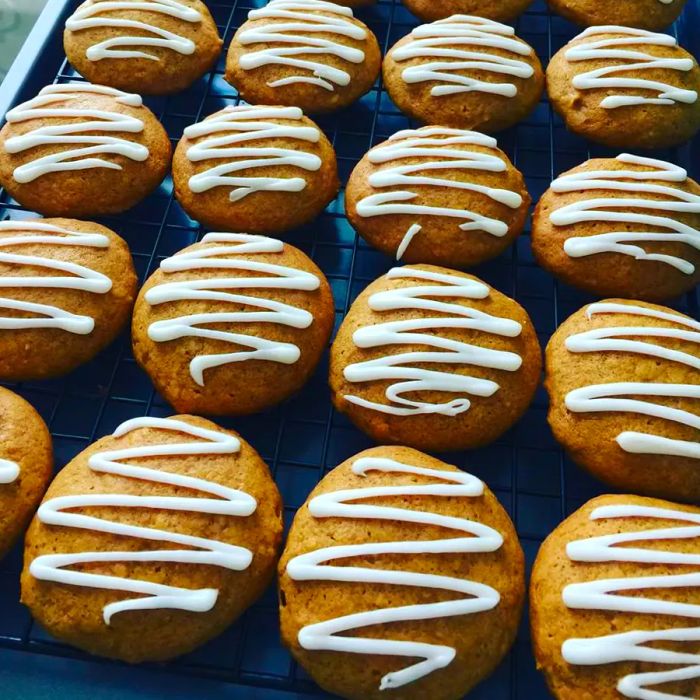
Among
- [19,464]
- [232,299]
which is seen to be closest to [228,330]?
[232,299]

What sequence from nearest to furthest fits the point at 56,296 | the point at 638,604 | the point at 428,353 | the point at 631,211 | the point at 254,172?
the point at 638,604
the point at 428,353
the point at 56,296
the point at 631,211
the point at 254,172

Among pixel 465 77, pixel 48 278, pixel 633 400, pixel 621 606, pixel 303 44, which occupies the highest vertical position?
pixel 303 44

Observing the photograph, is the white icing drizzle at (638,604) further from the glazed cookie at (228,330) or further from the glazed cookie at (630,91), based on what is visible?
the glazed cookie at (630,91)

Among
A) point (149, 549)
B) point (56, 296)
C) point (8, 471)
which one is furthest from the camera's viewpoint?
point (56, 296)

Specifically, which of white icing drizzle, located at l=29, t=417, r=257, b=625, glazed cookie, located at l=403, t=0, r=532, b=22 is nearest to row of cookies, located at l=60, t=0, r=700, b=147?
glazed cookie, located at l=403, t=0, r=532, b=22

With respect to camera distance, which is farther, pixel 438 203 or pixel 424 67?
pixel 424 67

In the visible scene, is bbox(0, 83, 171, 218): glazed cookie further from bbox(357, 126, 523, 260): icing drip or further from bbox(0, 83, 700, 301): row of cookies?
bbox(357, 126, 523, 260): icing drip

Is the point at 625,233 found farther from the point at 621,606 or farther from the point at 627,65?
the point at 621,606
